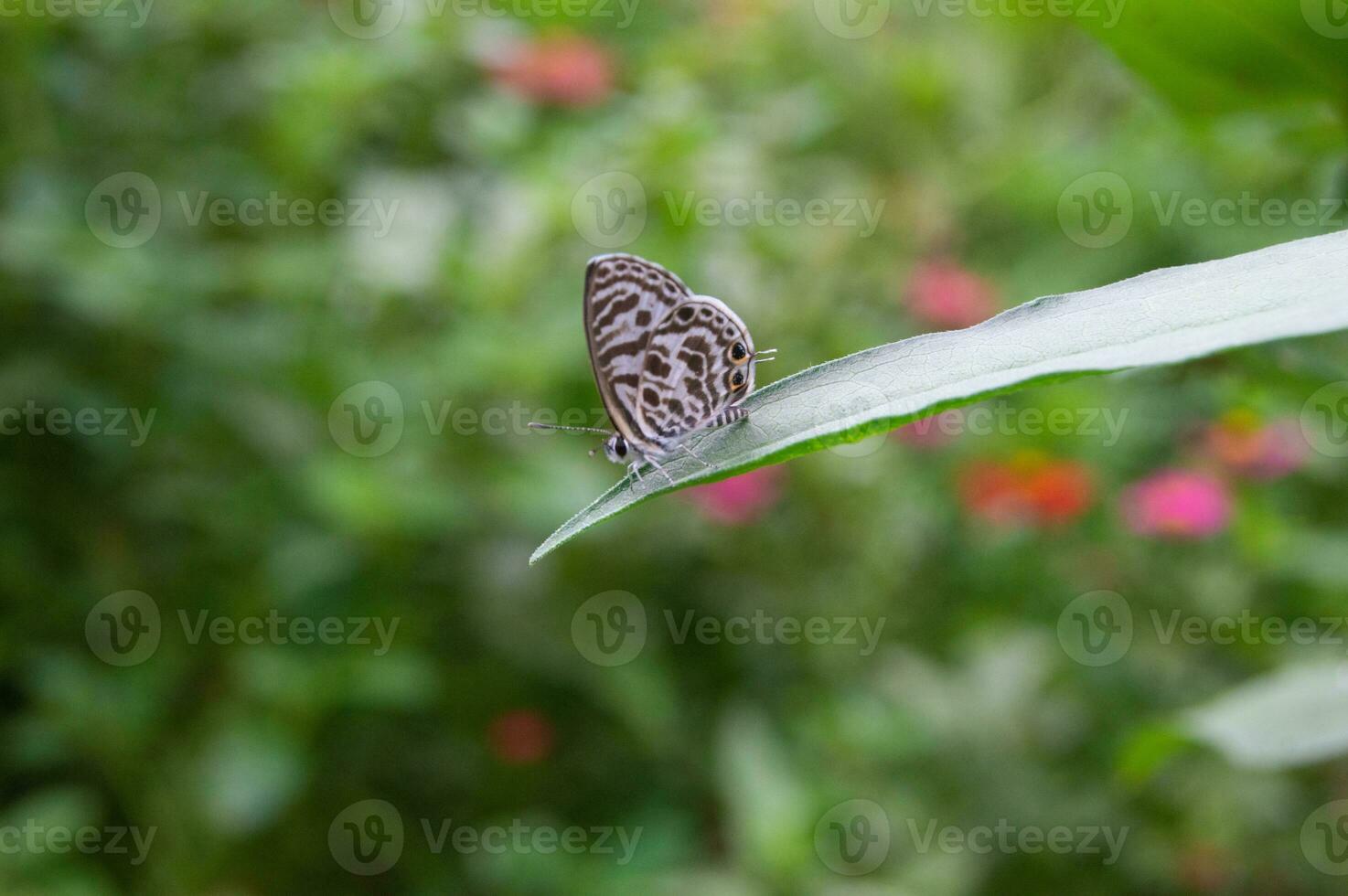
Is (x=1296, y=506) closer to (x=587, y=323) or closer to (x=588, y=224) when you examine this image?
(x=588, y=224)

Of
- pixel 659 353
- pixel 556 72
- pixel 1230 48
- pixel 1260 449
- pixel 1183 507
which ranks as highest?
pixel 556 72

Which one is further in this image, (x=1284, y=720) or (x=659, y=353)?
(x=659, y=353)

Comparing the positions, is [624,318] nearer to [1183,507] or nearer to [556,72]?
[1183,507]

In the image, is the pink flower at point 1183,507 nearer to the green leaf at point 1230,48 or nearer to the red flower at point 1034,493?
the red flower at point 1034,493

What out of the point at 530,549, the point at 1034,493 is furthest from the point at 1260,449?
the point at 530,549

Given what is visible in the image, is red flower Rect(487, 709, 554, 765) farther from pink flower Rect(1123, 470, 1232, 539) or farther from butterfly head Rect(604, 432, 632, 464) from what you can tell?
pink flower Rect(1123, 470, 1232, 539)

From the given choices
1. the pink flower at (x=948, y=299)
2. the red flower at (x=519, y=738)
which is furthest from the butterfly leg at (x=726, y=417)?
the pink flower at (x=948, y=299)

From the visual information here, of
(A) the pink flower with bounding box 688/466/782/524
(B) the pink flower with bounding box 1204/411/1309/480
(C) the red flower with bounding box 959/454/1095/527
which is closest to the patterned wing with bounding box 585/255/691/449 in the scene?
(A) the pink flower with bounding box 688/466/782/524
